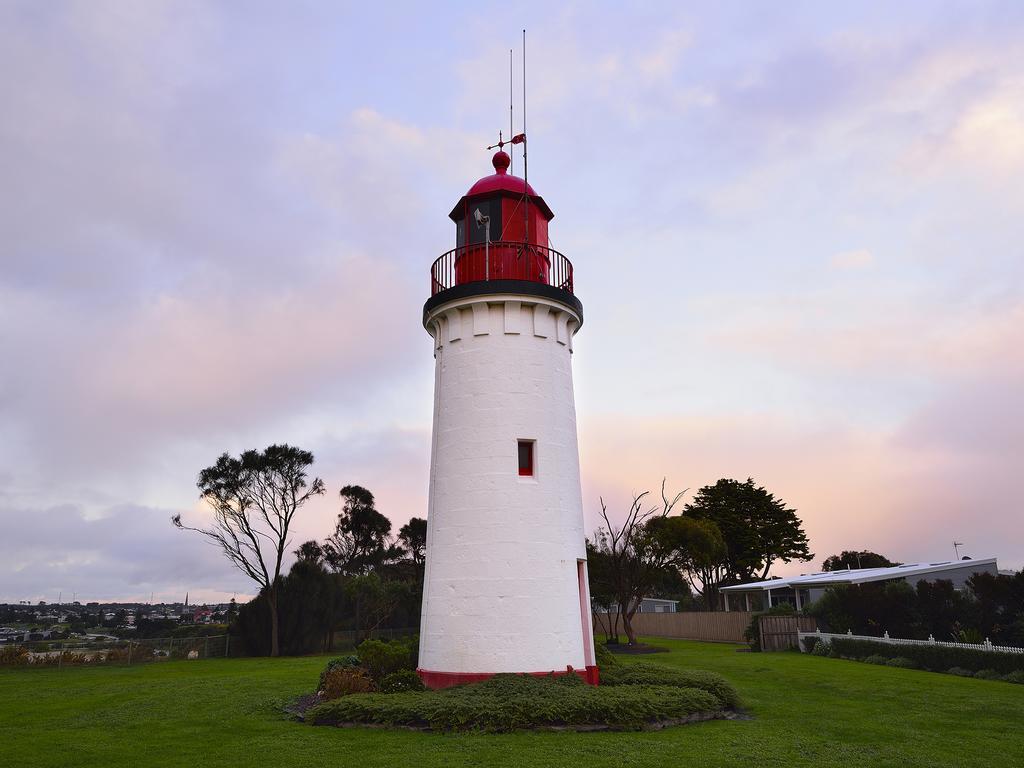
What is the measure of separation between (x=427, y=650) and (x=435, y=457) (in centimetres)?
395

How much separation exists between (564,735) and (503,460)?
5.32 m

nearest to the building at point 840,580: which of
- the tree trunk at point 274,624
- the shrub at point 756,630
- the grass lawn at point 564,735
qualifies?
the shrub at point 756,630

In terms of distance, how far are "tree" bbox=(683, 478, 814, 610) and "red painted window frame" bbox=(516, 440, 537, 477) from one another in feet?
155

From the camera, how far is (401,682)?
1422cm

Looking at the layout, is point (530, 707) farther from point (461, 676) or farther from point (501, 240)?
point (501, 240)

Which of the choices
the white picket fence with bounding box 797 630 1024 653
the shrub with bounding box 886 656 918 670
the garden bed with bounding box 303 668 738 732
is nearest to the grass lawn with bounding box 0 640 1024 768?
the garden bed with bounding box 303 668 738 732

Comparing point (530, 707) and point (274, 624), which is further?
point (274, 624)

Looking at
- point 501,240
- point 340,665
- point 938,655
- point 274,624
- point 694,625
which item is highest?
point 501,240

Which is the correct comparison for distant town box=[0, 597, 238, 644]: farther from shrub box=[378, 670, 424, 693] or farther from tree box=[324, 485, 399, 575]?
shrub box=[378, 670, 424, 693]

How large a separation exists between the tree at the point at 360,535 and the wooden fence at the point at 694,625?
65.7 ft

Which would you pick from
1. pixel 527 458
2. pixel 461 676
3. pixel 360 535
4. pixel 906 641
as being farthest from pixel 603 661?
pixel 360 535

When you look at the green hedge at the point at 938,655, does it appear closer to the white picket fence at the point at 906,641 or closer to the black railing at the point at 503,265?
the white picket fence at the point at 906,641

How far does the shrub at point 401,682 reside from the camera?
14.0 m

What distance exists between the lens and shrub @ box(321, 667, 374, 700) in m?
14.2
